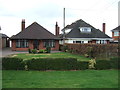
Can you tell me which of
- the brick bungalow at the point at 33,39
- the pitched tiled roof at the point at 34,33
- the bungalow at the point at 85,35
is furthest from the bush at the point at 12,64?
the bungalow at the point at 85,35

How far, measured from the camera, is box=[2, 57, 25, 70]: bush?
51.2ft

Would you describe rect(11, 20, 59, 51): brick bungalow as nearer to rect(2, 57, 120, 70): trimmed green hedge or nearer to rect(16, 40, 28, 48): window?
rect(16, 40, 28, 48): window

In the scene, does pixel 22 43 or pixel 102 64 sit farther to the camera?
pixel 22 43

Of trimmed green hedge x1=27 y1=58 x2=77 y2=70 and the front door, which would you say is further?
the front door

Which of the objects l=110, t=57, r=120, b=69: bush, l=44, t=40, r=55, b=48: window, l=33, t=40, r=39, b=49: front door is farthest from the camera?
l=44, t=40, r=55, b=48: window

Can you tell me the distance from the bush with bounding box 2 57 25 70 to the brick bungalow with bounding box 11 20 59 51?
83.3 ft

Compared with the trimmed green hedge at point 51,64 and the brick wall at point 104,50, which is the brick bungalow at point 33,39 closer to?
the brick wall at point 104,50

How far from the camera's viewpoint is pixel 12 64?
1568 cm

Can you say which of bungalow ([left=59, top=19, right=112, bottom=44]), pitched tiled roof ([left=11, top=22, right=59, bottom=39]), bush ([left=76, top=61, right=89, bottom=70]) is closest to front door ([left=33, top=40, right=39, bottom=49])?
pitched tiled roof ([left=11, top=22, right=59, bottom=39])

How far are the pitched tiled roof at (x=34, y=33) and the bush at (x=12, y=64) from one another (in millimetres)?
25674

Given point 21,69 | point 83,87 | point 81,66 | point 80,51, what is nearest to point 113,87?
point 83,87

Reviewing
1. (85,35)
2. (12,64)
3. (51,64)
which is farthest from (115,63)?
(85,35)

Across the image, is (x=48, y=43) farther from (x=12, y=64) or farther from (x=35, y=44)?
(x=12, y=64)

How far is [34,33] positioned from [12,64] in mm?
27576
